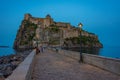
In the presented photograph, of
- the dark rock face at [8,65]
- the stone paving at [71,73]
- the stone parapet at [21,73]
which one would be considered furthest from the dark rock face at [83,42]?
the stone parapet at [21,73]

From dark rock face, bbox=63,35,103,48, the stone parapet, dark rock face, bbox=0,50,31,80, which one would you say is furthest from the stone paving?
dark rock face, bbox=63,35,103,48

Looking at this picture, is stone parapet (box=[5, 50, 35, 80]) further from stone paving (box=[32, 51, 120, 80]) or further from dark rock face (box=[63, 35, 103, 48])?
dark rock face (box=[63, 35, 103, 48])

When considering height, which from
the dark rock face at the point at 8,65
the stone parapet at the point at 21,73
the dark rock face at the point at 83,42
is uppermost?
the dark rock face at the point at 83,42

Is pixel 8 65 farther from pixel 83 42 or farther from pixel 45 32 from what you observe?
pixel 83 42

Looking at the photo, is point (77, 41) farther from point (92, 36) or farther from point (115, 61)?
point (115, 61)

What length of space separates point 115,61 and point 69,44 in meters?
129

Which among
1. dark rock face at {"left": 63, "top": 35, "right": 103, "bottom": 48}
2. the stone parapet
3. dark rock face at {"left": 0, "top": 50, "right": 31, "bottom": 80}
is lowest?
dark rock face at {"left": 0, "top": 50, "right": 31, "bottom": 80}

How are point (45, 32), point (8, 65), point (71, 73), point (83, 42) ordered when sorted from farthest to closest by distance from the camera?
point (83, 42), point (45, 32), point (8, 65), point (71, 73)

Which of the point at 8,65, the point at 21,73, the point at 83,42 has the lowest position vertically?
the point at 8,65

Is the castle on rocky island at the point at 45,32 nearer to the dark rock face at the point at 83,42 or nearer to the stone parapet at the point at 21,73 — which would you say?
the dark rock face at the point at 83,42

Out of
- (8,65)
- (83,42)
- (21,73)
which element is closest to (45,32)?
(83,42)

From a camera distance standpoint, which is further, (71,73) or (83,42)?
(83,42)

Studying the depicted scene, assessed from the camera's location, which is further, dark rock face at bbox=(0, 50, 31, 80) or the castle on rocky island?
the castle on rocky island

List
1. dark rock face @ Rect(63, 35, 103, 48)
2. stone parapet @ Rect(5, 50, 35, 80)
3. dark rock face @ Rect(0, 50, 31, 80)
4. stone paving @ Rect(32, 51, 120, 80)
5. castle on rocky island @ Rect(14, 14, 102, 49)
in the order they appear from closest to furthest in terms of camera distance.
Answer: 1. stone parapet @ Rect(5, 50, 35, 80)
2. stone paving @ Rect(32, 51, 120, 80)
3. dark rock face @ Rect(0, 50, 31, 80)
4. castle on rocky island @ Rect(14, 14, 102, 49)
5. dark rock face @ Rect(63, 35, 103, 48)
